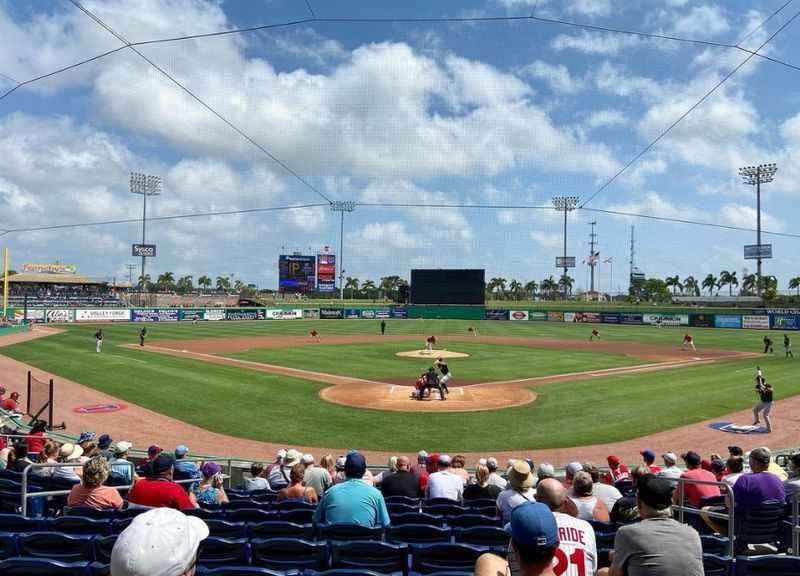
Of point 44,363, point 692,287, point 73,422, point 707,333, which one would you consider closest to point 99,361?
point 44,363

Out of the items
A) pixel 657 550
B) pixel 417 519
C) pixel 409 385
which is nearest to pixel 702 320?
pixel 409 385

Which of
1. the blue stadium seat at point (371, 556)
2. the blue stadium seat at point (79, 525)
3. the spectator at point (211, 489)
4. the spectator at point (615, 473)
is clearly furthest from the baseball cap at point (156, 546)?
the spectator at point (615, 473)

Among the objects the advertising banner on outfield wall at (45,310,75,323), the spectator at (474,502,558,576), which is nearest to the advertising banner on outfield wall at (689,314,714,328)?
the spectator at (474,502,558,576)

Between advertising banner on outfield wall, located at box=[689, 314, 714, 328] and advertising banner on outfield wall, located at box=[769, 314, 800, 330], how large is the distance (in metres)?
6.77

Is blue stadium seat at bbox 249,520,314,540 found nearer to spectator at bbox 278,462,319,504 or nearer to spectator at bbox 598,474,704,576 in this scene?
spectator at bbox 278,462,319,504

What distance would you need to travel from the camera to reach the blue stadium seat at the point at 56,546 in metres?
5.28

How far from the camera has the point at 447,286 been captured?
9088 cm

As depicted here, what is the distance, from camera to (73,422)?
61.4ft

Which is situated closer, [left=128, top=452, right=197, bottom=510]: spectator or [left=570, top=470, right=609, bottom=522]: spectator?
[left=128, top=452, right=197, bottom=510]: spectator

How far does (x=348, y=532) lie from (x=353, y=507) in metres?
0.26

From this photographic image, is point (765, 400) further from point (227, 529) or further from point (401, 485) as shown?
point (227, 529)

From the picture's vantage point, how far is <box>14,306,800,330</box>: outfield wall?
221ft

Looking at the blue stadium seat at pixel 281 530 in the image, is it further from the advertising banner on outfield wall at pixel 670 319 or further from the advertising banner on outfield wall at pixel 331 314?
the advertising banner on outfield wall at pixel 331 314

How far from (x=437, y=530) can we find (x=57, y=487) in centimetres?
674
